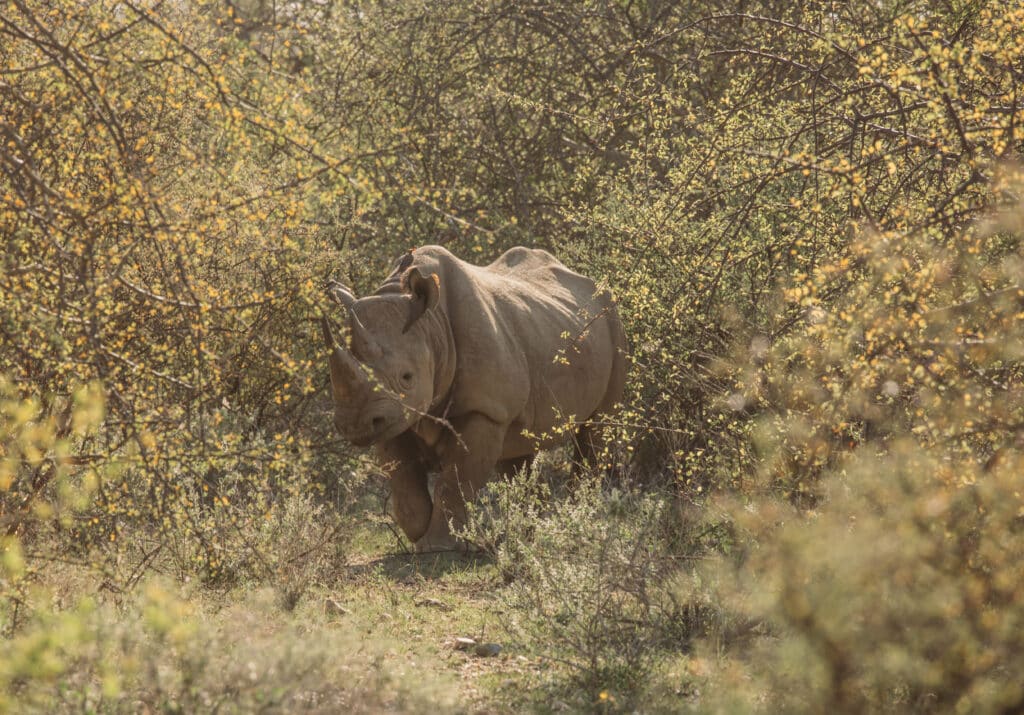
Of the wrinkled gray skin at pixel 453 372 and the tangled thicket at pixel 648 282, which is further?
the wrinkled gray skin at pixel 453 372

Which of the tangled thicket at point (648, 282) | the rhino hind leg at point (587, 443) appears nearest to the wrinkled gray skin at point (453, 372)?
the rhino hind leg at point (587, 443)

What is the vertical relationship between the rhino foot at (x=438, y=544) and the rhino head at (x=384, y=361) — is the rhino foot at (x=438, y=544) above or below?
below

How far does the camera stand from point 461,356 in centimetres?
936

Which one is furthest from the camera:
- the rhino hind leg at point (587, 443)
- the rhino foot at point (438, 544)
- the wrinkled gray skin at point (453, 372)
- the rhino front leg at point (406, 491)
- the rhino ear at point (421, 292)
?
the rhino hind leg at point (587, 443)

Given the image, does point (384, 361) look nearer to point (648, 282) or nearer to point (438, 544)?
point (438, 544)

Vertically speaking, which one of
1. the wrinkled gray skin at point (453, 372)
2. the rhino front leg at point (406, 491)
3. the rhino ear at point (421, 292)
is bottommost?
the rhino front leg at point (406, 491)

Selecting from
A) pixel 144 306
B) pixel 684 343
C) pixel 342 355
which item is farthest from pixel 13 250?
pixel 684 343

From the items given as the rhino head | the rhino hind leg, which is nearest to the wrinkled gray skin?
the rhino head

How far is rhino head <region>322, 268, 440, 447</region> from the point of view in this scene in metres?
8.59

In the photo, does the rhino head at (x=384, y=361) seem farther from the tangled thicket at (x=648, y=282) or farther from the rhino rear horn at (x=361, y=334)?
the tangled thicket at (x=648, y=282)

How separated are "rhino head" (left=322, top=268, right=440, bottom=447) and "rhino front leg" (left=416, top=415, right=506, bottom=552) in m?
0.46

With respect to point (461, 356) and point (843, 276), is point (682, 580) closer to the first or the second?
point (843, 276)

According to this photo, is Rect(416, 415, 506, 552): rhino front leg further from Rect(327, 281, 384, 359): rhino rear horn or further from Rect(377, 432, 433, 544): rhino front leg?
Rect(327, 281, 384, 359): rhino rear horn

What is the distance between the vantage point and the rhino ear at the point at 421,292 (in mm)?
8977
